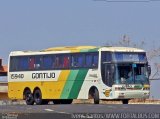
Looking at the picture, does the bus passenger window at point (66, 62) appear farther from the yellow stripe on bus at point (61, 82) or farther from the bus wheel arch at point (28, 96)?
the bus wheel arch at point (28, 96)

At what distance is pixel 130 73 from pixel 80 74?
3136mm

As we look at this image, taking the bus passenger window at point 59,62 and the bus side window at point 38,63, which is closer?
the bus passenger window at point 59,62

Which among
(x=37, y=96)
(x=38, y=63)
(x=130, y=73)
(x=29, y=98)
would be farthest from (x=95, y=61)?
(x=29, y=98)

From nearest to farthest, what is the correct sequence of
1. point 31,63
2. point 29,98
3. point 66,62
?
point 66,62 → point 29,98 → point 31,63

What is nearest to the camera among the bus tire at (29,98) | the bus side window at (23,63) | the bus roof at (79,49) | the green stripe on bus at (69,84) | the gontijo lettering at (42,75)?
the bus roof at (79,49)

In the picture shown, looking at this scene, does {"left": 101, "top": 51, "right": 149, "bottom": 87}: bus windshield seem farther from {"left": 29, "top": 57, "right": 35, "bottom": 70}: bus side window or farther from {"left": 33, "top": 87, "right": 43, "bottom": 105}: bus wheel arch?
{"left": 29, "top": 57, "right": 35, "bottom": 70}: bus side window

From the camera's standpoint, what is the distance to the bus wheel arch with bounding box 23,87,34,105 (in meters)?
47.3

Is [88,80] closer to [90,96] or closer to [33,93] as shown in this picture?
[90,96]

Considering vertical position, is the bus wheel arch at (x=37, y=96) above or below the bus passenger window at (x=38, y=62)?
below

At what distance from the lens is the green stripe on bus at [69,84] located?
44844 millimetres

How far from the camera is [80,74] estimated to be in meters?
44.4

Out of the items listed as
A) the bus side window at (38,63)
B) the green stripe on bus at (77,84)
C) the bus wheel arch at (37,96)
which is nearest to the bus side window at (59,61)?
the bus side window at (38,63)

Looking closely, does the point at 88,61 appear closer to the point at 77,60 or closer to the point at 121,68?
the point at 77,60

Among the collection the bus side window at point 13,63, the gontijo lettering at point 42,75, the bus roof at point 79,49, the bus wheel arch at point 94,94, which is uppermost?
the bus roof at point 79,49
